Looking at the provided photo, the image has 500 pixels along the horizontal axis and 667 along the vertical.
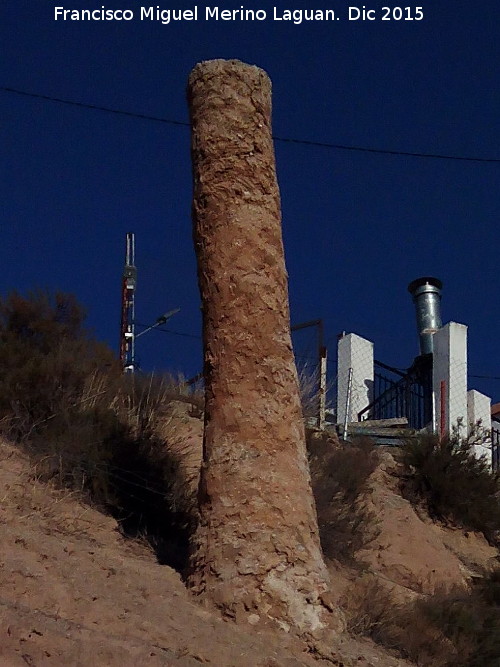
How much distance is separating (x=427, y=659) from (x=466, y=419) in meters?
8.91

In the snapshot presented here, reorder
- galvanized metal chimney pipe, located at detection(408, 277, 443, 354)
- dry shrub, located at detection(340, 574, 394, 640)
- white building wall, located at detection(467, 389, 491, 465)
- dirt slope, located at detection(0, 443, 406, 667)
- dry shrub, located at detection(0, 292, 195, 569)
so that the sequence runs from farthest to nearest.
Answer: galvanized metal chimney pipe, located at detection(408, 277, 443, 354) < white building wall, located at detection(467, 389, 491, 465) < dry shrub, located at detection(0, 292, 195, 569) < dry shrub, located at detection(340, 574, 394, 640) < dirt slope, located at detection(0, 443, 406, 667)

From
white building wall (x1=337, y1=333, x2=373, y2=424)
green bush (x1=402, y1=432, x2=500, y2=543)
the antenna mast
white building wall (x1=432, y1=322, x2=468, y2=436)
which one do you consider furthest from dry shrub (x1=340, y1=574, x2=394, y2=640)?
the antenna mast

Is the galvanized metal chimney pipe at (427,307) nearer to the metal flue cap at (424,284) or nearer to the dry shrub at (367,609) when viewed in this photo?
the metal flue cap at (424,284)

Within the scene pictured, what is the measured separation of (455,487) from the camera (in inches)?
558

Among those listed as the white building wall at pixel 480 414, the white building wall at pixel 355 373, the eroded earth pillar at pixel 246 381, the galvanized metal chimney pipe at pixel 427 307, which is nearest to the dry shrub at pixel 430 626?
the eroded earth pillar at pixel 246 381

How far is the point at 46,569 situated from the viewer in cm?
645

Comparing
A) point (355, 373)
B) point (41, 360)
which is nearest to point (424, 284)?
point (355, 373)

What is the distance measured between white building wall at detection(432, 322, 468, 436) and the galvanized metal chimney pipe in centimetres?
197

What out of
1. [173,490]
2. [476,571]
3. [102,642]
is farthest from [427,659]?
[476,571]

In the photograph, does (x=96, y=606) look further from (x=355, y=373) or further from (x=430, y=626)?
(x=355, y=373)

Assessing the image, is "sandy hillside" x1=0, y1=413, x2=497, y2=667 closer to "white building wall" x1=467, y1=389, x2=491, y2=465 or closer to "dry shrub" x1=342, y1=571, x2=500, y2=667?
"dry shrub" x1=342, y1=571, x2=500, y2=667

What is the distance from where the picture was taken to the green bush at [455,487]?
14.1 meters

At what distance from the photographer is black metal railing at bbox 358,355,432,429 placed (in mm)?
17594

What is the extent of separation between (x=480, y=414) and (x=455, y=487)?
3299mm
